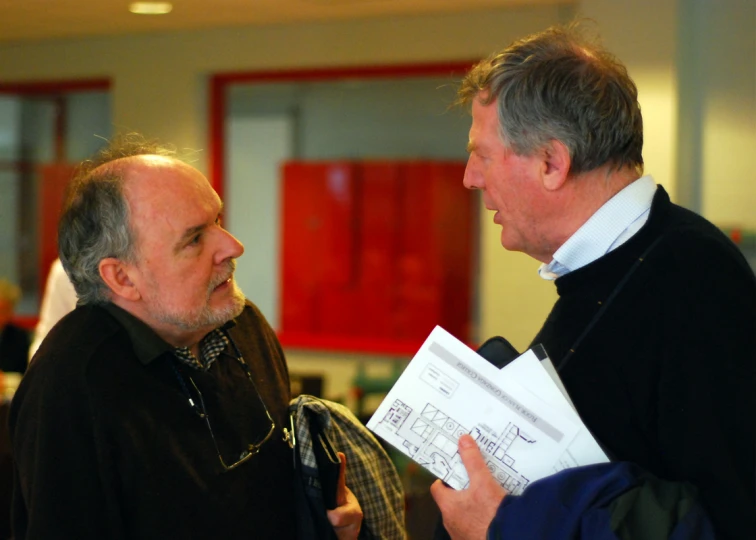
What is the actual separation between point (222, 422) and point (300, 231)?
16.5 feet

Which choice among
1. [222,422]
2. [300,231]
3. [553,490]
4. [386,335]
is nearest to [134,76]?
[300,231]

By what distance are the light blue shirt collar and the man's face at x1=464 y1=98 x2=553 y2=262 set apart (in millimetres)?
75

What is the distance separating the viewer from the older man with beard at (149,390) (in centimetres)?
159

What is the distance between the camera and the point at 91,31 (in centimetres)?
638

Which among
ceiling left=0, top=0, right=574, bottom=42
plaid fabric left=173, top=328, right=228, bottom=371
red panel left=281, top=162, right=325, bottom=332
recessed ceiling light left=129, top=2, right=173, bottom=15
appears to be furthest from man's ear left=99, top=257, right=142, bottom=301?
red panel left=281, top=162, right=325, bottom=332

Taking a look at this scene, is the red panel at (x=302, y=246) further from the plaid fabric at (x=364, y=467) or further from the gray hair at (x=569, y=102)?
the gray hair at (x=569, y=102)

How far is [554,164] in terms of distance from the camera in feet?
5.07

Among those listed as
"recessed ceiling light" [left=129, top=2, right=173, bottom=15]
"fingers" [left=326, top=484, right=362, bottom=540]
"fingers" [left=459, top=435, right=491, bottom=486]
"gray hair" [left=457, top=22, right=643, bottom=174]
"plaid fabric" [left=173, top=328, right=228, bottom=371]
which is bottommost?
"fingers" [left=326, top=484, right=362, bottom=540]

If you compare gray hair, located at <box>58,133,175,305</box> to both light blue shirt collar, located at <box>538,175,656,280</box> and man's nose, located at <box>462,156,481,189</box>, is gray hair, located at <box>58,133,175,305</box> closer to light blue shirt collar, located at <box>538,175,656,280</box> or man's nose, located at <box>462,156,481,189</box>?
man's nose, located at <box>462,156,481,189</box>

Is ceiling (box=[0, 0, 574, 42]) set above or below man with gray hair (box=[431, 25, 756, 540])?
above

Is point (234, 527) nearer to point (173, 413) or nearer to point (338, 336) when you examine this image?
point (173, 413)

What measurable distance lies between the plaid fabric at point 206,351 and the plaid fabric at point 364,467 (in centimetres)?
20

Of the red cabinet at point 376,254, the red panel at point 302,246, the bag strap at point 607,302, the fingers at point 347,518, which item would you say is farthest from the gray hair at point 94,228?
the red panel at point 302,246

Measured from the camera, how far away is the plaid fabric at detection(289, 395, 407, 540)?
1966 mm
